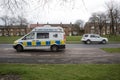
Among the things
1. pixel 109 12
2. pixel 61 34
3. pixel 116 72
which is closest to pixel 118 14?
pixel 109 12

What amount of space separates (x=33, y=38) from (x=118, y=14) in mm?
37149

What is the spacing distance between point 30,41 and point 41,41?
101 cm

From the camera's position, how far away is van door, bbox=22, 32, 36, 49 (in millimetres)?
14945

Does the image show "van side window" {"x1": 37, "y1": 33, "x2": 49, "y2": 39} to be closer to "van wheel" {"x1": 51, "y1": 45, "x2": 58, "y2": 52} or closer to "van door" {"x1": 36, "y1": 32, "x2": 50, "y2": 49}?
"van door" {"x1": 36, "y1": 32, "x2": 50, "y2": 49}

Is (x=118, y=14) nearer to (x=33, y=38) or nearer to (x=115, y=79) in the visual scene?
(x=33, y=38)

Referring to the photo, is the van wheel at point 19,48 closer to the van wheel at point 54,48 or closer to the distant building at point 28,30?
the van wheel at point 54,48

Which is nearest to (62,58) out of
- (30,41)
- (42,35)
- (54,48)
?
(54,48)

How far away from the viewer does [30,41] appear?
1495 centimetres

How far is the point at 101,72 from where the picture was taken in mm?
6816

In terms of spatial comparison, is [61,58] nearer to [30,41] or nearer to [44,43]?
[44,43]

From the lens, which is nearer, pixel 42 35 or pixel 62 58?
pixel 62 58

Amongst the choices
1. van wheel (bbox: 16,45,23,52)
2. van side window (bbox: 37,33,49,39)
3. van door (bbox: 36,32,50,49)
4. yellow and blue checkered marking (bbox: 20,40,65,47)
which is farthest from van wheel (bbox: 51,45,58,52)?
van wheel (bbox: 16,45,23,52)

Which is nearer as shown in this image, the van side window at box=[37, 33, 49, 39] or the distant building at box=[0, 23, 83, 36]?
the van side window at box=[37, 33, 49, 39]

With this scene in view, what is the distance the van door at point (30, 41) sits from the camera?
14.9 metres
